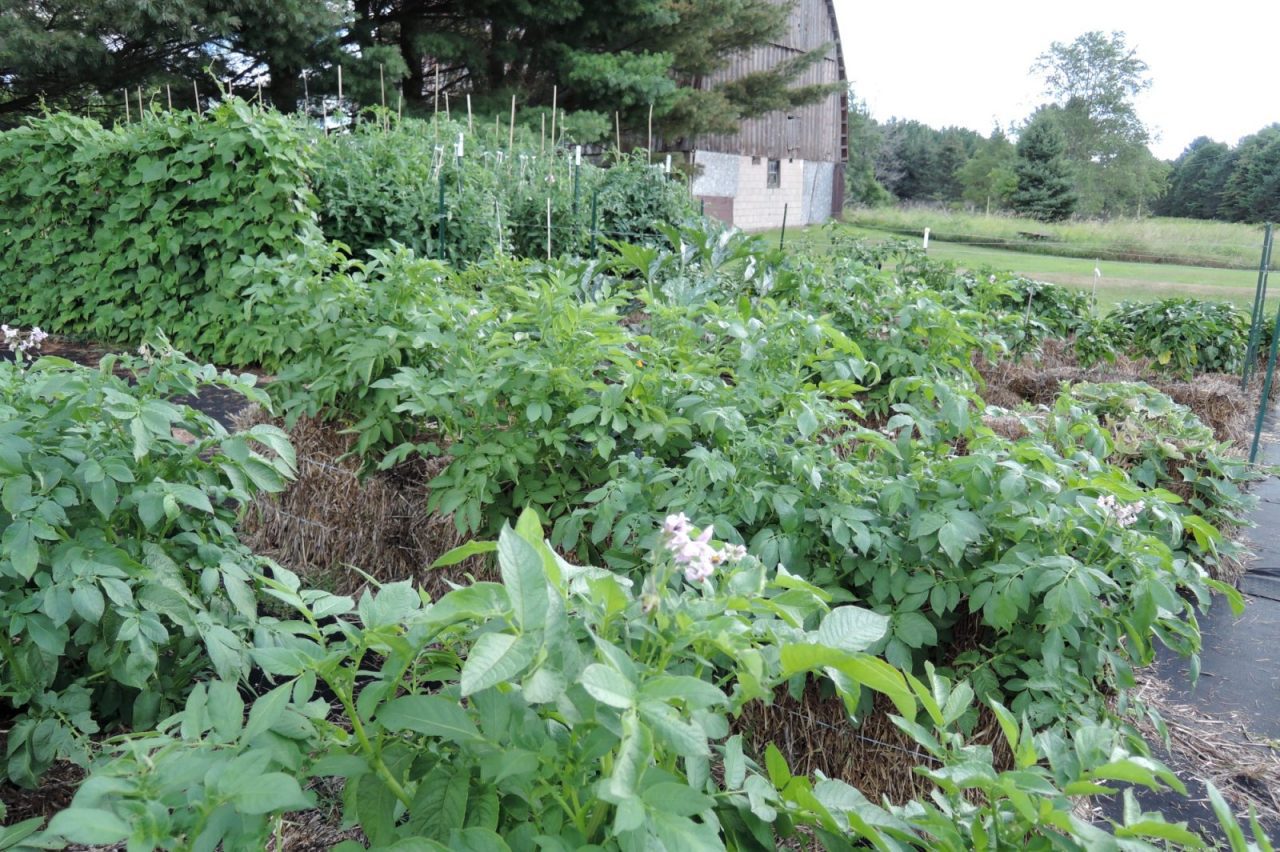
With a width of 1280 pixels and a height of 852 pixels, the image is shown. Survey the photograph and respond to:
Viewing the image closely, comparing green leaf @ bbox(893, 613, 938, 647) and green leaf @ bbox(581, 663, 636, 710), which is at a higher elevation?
green leaf @ bbox(581, 663, 636, 710)

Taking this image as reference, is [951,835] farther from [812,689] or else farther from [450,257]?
[450,257]

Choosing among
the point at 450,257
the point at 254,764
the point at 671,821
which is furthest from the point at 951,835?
the point at 450,257

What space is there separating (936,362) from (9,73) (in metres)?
12.8

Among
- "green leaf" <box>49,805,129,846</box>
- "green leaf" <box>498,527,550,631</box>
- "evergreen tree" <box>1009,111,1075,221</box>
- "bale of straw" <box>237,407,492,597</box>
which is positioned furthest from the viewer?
"evergreen tree" <box>1009,111,1075,221</box>

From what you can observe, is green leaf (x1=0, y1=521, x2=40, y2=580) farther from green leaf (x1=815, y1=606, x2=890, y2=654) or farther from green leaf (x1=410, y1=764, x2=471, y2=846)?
green leaf (x1=815, y1=606, x2=890, y2=654)

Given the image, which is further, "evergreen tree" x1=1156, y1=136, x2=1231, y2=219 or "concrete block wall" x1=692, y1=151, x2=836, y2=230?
"evergreen tree" x1=1156, y1=136, x2=1231, y2=219

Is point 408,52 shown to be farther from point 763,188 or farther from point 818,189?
point 818,189

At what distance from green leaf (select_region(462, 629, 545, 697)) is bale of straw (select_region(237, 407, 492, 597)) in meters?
2.10

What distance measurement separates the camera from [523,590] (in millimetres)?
885

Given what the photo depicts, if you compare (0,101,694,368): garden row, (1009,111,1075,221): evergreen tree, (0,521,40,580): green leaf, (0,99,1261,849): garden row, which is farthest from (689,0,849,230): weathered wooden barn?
(0,521,40,580): green leaf

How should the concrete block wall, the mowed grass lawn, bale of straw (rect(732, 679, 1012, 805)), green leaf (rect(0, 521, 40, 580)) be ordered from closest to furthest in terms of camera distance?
green leaf (rect(0, 521, 40, 580))
bale of straw (rect(732, 679, 1012, 805))
the mowed grass lawn
the concrete block wall

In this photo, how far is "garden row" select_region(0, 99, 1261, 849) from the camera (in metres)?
0.91

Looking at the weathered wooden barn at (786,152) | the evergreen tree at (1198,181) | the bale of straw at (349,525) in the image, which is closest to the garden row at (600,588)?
the bale of straw at (349,525)

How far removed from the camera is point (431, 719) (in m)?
0.94
